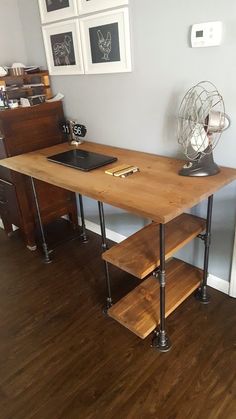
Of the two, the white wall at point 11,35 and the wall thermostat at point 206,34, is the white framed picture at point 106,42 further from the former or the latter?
the white wall at point 11,35

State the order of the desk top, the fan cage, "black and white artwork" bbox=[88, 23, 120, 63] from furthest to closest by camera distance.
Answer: "black and white artwork" bbox=[88, 23, 120, 63], the fan cage, the desk top

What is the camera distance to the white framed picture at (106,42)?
5.87 ft

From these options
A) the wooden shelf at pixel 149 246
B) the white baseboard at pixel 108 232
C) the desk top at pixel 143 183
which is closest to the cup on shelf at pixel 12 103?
the desk top at pixel 143 183

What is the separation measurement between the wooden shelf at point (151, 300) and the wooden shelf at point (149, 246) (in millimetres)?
288

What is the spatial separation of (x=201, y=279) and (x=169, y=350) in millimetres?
449

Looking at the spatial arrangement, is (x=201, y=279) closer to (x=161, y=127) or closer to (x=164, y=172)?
(x=164, y=172)

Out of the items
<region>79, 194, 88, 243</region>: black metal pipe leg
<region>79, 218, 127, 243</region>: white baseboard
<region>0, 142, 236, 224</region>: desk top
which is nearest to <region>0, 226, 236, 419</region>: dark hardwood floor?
<region>79, 218, 127, 243</region>: white baseboard

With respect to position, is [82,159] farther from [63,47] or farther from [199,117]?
[63,47]

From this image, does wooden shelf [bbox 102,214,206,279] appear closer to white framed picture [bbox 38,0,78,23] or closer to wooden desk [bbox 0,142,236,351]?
wooden desk [bbox 0,142,236,351]

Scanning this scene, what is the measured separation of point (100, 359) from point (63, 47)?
2.05m

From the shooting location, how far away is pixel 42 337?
172 centimetres

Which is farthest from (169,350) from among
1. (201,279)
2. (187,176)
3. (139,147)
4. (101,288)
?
(139,147)

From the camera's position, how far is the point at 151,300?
171 cm

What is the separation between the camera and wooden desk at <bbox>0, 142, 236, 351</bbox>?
1271 mm
